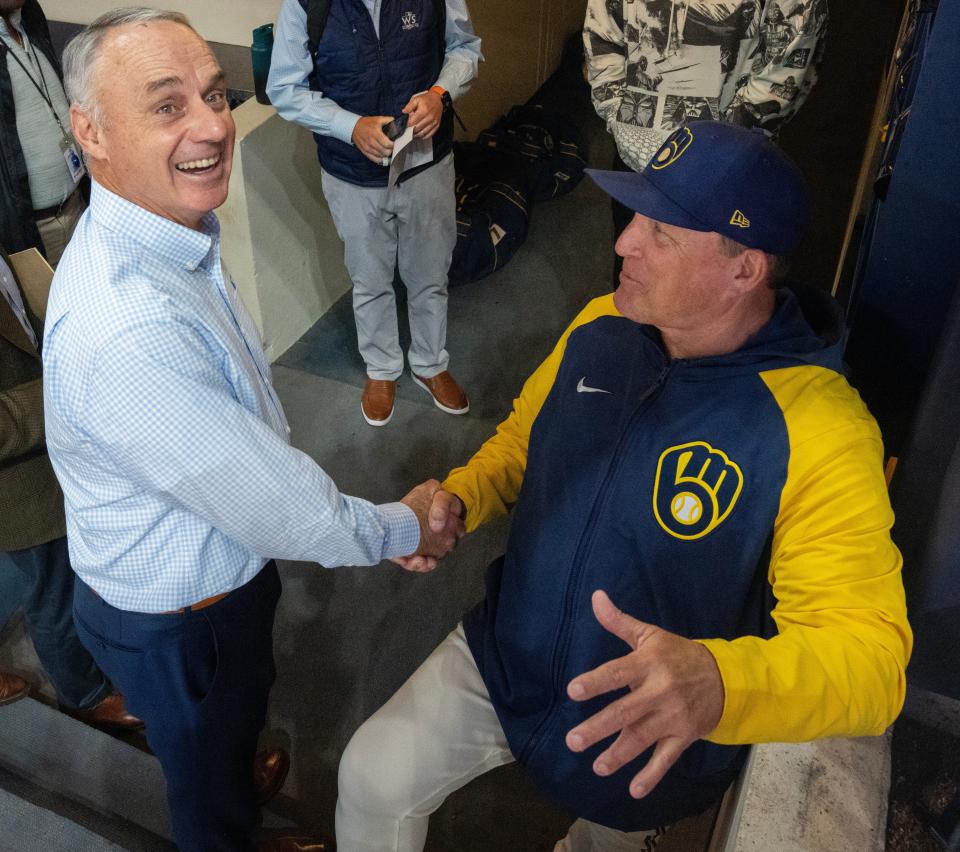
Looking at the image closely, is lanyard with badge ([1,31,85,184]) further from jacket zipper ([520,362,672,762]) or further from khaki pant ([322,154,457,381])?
jacket zipper ([520,362,672,762])

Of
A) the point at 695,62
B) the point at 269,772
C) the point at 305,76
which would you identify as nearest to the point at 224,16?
the point at 305,76

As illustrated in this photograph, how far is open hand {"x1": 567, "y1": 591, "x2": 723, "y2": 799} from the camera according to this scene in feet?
3.92

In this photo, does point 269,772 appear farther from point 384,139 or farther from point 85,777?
point 384,139

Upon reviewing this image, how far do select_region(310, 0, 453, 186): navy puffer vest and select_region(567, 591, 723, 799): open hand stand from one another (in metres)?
2.22

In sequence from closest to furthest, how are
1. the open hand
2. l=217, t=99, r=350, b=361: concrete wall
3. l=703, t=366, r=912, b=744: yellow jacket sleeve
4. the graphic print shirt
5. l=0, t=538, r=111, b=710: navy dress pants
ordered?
the open hand
l=703, t=366, r=912, b=744: yellow jacket sleeve
l=0, t=538, r=111, b=710: navy dress pants
the graphic print shirt
l=217, t=99, r=350, b=361: concrete wall

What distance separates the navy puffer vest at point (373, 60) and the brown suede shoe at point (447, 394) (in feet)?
2.84

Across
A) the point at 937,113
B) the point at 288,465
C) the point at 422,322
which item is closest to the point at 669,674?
the point at 288,465

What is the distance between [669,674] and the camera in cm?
124

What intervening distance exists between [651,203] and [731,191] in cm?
15

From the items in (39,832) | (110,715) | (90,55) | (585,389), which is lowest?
(110,715)

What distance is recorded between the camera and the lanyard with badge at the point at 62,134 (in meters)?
2.52

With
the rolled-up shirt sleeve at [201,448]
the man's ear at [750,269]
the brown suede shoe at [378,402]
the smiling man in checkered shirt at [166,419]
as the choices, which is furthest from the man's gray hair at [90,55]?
the brown suede shoe at [378,402]

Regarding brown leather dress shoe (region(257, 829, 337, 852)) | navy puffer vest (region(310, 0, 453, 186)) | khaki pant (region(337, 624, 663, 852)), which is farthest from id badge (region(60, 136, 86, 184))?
brown leather dress shoe (region(257, 829, 337, 852))

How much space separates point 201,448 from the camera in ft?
4.80
